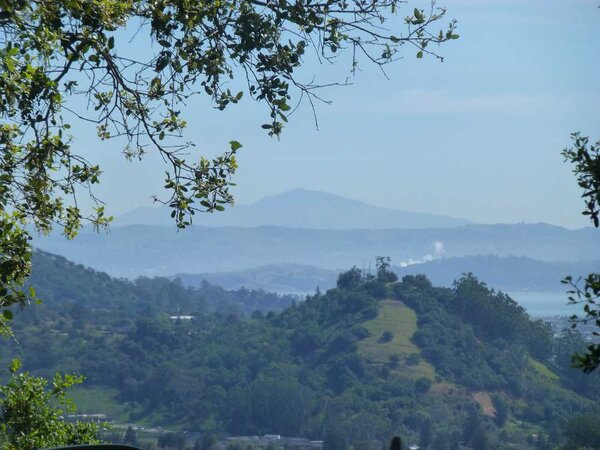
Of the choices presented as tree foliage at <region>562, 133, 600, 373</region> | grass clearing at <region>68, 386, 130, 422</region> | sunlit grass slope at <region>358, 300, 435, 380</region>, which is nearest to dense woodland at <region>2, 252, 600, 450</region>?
sunlit grass slope at <region>358, 300, 435, 380</region>

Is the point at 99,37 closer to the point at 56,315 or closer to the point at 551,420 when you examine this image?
the point at 551,420

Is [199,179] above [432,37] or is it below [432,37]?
below

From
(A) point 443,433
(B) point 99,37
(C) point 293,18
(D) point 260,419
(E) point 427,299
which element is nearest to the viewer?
(B) point 99,37

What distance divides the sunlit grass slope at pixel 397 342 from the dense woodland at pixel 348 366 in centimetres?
11

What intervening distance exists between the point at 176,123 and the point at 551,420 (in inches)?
3006

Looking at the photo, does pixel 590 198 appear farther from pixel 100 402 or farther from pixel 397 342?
pixel 397 342

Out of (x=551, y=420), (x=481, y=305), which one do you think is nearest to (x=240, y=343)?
(x=481, y=305)

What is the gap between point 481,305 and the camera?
101m

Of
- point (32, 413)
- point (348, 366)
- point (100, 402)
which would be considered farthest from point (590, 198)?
point (348, 366)

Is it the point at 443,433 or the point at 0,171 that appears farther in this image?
the point at 443,433

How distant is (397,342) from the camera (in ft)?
311

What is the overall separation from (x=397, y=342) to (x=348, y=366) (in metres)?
5.35

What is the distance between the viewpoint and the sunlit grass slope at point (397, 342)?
9069 cm

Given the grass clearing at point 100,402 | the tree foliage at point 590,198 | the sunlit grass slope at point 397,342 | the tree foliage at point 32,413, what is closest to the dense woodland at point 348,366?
the sunlit grass slope at point 397,342
